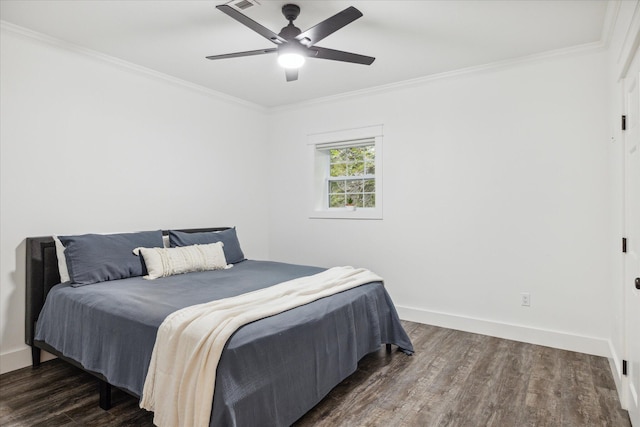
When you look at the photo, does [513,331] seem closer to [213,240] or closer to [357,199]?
[357,199]

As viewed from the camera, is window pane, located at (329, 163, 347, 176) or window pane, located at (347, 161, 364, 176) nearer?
window pane, located at (347, 161, 364, 176)

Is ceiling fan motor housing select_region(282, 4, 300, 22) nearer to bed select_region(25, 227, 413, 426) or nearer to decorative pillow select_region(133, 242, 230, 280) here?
bed select_region(25, 227, 413, 426)

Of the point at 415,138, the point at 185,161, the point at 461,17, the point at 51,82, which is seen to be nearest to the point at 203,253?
the point at 185,161

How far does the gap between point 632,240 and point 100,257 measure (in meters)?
3.60

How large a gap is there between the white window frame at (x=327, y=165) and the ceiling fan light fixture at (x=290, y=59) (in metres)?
1.83

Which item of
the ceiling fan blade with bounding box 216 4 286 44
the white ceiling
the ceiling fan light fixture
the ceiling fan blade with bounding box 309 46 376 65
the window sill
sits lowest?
the window sill

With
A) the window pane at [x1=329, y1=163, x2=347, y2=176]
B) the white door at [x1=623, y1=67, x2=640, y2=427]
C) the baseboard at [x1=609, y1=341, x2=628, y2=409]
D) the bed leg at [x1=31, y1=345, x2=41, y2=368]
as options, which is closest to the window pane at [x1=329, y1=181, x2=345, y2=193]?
the window pane at [x1=329, y1=163, x2=347, y2=176]

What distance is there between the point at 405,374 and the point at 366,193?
2.35 metres

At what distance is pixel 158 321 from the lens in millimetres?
1989

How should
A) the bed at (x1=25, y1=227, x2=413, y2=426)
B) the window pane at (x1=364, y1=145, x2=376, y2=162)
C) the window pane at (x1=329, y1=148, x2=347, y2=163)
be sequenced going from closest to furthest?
1. the bed at (x1=25, y1=227, x2=413, y2=426)
2. the window pane at (x1=364, y1=145, x2=376, y2=162)
3. the window pane at (x1=329, y1=148, x2=347, y2=163)

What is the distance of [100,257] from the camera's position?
289 cm

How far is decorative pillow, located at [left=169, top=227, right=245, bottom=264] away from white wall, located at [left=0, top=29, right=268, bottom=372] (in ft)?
1.30

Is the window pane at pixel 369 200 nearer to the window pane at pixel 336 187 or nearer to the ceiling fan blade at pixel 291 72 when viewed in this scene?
the window pane at pixel 336 187

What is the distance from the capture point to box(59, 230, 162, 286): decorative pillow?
2.77m
